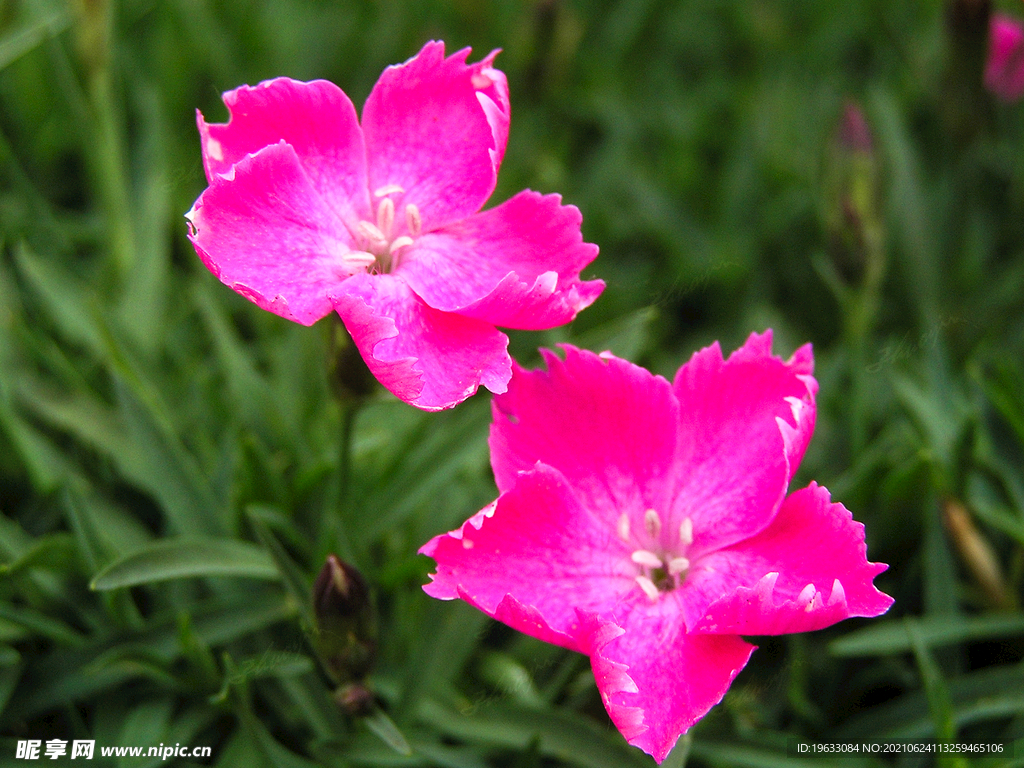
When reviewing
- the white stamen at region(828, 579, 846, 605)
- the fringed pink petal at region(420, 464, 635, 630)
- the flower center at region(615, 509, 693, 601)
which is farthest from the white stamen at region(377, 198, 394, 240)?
the white stamen at region(828, 579, 846, 605)

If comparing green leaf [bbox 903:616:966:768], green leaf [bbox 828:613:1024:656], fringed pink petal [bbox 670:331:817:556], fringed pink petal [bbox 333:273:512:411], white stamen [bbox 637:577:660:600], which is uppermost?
fringed pink petal [bbox 333:273:512:411]

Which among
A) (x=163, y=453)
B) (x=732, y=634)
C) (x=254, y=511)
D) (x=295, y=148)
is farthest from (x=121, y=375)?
(x=732, y=634)

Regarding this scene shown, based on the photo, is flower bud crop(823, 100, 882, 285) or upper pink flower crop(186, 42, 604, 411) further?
flower bud crop(823, 100, 882, 285)

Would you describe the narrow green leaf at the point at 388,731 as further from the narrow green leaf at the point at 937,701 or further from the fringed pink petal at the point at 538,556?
the narrow green leaf at the point at 937,701

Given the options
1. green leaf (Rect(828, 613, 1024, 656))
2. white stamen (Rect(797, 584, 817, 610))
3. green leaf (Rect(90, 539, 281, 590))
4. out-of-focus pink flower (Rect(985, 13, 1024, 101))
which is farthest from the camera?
out-of-focus pink flower (Rect(985, 13, 1024, 101))

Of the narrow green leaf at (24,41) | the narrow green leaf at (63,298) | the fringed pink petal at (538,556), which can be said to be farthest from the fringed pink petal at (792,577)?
the narrow green leaf at (24,41)

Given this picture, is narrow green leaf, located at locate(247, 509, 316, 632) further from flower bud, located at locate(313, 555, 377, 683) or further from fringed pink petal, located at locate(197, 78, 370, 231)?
fringed pink petal, located at locate(197, 78, 370, 231)

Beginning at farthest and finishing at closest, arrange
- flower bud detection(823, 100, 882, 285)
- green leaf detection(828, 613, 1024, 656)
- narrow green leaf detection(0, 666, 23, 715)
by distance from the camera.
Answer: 1. flower bud detection(823, 100, 882, 285)
2. green leaf detection(828, 613, 1024, 656)
3. narrow green leaf detection(0, 666, 23, 715)
